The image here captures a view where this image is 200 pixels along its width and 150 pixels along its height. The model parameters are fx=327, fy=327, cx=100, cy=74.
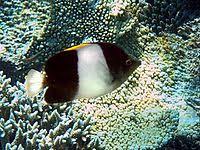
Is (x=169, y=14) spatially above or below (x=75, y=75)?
below

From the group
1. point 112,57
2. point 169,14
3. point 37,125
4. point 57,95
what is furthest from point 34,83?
point 169,14

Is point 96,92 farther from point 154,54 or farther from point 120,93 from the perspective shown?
point 154,54

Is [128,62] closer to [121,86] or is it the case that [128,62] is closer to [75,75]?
[75,75]

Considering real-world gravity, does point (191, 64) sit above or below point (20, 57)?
above

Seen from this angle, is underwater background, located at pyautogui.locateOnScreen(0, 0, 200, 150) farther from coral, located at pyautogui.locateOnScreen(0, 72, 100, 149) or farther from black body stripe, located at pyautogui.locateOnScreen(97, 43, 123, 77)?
black body stripe, located at pyautogui.locateOnScreen(97, 43, 123, 77)

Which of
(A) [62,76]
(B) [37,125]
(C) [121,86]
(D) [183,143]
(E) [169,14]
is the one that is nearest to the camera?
(A) [62,76]

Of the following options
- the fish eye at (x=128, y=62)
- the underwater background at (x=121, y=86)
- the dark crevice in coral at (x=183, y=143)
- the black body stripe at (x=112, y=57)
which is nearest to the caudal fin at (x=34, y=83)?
the black body stripe at (x=112, y=57)

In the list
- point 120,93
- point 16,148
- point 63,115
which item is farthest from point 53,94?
point 120,93
